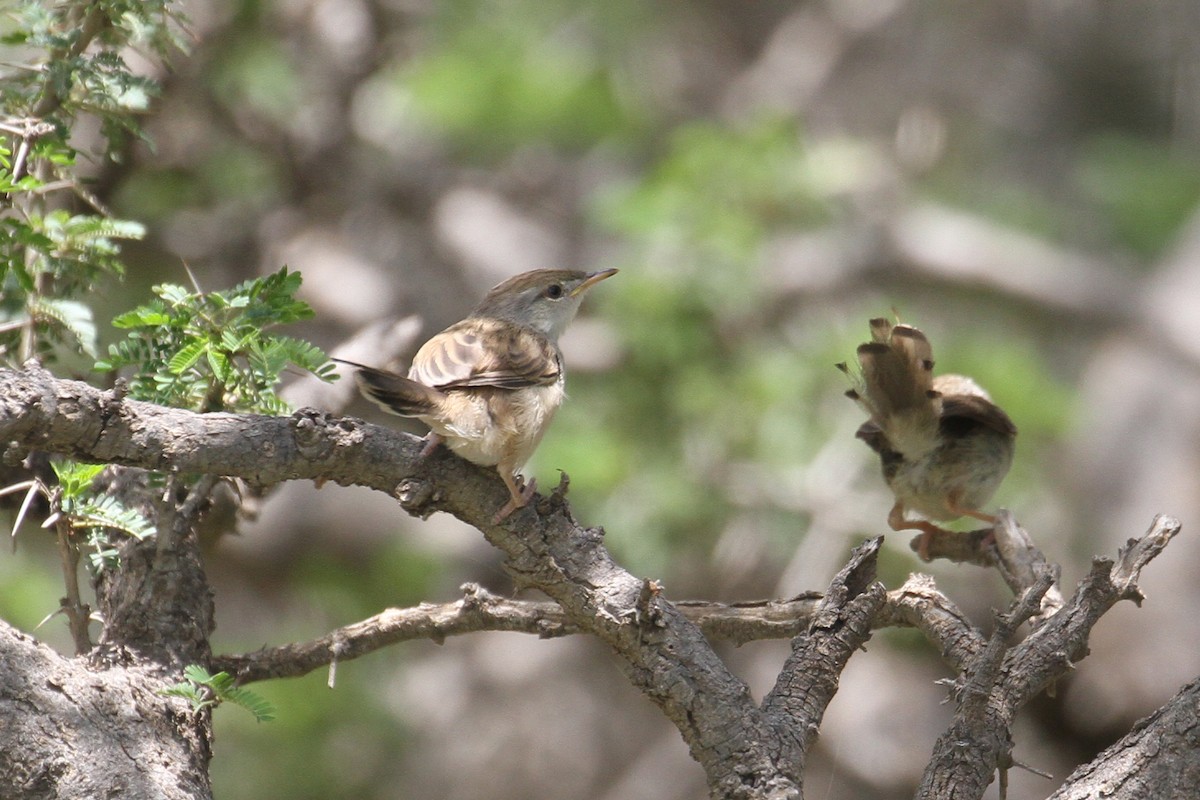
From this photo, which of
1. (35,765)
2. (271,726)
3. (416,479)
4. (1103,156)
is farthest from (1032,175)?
(35,765)

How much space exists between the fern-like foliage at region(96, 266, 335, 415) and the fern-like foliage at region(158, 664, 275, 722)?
66cm

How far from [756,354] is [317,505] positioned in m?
2.85

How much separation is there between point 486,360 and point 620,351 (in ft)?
12.6

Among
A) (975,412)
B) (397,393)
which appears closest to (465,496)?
(397,393)

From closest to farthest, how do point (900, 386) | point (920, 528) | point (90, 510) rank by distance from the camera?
point (90, 510) < point (900, 386) < point (920, 528)

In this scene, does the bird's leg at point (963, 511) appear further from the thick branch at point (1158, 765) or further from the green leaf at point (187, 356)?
the green leaf at point (187, 356)

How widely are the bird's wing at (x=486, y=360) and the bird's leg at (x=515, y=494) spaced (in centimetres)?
42

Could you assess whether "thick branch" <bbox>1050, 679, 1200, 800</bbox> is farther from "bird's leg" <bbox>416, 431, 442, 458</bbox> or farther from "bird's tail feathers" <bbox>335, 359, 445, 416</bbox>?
"bird's tail feathers" <bbox>335, 359, 445, 416</bbox>

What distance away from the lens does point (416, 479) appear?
2.96 m

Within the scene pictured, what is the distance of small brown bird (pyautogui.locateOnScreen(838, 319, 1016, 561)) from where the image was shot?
4215 millimetres

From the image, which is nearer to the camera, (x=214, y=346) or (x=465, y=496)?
(x=214, y=346)

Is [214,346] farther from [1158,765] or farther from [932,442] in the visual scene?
[932,442]

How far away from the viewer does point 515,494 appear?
10.1 feet

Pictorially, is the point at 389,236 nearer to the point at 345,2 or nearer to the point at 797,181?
the point at 345,2
